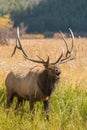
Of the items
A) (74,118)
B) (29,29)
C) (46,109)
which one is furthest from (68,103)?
(29,29)

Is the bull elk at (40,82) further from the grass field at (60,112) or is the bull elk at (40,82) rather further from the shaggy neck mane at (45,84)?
the grass field at (60,112)

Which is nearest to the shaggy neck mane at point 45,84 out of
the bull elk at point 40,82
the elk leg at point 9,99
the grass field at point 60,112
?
the bull elk at point 40,82

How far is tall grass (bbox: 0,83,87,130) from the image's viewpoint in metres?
6.80

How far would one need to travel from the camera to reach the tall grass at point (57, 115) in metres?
6.80

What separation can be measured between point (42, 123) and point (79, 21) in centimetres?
8750

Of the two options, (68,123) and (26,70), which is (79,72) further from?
(68,123)

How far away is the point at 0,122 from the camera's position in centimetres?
689

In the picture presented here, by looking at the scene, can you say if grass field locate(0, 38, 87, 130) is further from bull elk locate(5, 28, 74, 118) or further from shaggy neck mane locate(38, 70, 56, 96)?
shaggy neck mane locate(38, 70, 56, 96)

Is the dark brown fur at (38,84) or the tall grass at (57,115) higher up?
the dark brown fur at (38,84)

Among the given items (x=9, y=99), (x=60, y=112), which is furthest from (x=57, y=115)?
(x=9, y=99)

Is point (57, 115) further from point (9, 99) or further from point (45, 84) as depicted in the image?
point (9, 99)

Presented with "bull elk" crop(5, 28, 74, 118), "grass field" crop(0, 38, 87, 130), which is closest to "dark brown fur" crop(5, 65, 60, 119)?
"bull elk" crop(5, 28, 74, 118)

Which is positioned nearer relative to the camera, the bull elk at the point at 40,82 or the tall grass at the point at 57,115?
the tall grass at the point at 57,115

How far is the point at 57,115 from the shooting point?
7.06 meters
